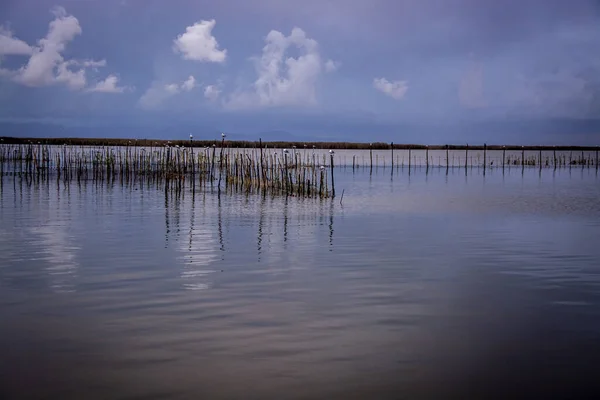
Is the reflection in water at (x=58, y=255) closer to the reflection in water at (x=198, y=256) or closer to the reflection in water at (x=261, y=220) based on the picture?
the reflection in water at (x=198, y=256)

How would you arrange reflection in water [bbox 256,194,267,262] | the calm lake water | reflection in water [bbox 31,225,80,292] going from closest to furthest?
the calm lake water → reflection in water [bbox 31,225,80,292] → reflection in water [bbox 256,194,267,262]

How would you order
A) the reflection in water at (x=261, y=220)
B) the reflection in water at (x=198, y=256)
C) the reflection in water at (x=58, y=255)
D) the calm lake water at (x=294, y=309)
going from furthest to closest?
the reflection in water at (x=261, y=220)
the reflection in water at (x=198, y=256)
the reflection in water at (x=58, y=255)
the calm lake water at (x=294, y=309)

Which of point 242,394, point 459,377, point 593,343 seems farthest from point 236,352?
point 593,343

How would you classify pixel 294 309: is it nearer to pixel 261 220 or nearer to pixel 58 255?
pixel 58 255

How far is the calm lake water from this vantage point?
5.58 meters

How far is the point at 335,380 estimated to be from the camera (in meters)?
5.55

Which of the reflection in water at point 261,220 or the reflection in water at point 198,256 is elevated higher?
the reflection in water at point 261,220

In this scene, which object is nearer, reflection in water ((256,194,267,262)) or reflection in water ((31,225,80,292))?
reflection in water ((31,225,80,292))

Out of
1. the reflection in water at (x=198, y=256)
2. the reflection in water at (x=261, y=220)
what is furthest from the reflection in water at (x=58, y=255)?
the reflection in water at (x=261, y=220)

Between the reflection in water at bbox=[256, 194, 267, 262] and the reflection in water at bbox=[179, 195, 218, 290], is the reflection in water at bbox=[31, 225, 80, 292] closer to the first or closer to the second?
the reflection in water at bbox=[179, 195, 218, 290]

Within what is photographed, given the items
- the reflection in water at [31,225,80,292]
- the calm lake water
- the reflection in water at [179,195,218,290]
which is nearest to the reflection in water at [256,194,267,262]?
the calm lake water

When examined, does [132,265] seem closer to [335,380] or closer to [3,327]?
[3,327]

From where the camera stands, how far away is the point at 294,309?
7828 millimetres

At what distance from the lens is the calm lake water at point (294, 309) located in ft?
18.3
